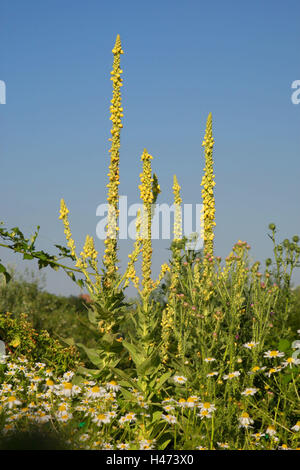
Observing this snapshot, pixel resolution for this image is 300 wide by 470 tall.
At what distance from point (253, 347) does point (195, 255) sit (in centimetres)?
240

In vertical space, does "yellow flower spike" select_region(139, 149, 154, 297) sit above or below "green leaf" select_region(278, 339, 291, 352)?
above

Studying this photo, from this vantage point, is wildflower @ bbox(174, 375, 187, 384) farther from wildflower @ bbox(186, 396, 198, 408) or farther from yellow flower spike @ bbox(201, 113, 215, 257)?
yellow flower spike @ bbox(201, 113, 215, 257)

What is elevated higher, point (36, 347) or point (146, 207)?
point (146, 207)

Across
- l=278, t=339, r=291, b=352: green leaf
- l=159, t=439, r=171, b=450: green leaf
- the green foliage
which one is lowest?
l=159, t=439, r=171, b=450: green leaf

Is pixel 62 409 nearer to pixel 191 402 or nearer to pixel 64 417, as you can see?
pixel 64 417

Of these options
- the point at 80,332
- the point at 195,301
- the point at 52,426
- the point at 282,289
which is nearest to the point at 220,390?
the point at 195,301

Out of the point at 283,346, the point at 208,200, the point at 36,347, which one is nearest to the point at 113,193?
the point at 208,200

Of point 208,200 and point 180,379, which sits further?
point 208,200

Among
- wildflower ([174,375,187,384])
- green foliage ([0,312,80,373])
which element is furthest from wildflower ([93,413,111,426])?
green foliage ([0,312,80,373])

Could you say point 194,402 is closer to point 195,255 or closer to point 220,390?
point 220,390

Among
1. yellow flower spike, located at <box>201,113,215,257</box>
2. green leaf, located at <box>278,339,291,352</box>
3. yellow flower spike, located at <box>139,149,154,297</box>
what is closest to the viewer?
yellow flower spike, located at <box>139,149,154,297</box>

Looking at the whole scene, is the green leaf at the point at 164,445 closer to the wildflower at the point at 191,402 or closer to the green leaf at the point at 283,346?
the wildflower at the point at 191,402

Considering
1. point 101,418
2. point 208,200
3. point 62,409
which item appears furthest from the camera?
point 208,200

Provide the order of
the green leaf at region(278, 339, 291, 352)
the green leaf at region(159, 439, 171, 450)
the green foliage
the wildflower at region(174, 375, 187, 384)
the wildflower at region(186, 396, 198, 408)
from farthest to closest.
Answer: the green foliage < the green leaf at region(278, 339, 291, 352) < the wildflower at region(174, 375, 187, 384) < the green leaf at region(159, 439, 171, 450) < the wildflower at region(186, 396, 198, 408)
